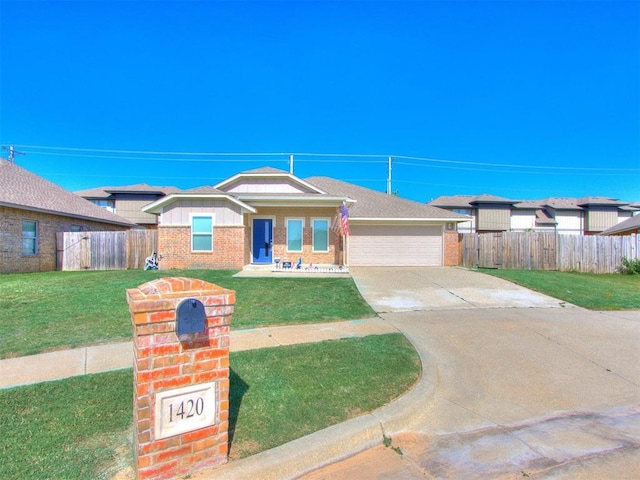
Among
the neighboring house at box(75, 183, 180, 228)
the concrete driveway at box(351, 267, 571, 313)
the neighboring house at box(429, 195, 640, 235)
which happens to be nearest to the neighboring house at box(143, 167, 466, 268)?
the concrete driveway at box(351, 267, 571, 313)

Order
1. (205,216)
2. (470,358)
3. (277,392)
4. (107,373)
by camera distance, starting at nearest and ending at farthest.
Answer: (277,392)
(107,373)
(470,358)
(205,216)

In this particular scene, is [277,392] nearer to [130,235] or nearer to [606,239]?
[130,235]

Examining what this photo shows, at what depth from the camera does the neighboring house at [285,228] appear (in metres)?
15.2

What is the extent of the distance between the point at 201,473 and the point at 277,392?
1247 millimetres

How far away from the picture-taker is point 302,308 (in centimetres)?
801

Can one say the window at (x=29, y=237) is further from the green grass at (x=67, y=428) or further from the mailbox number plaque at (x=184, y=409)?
the mailbox number plaque at (x=184, y=409)

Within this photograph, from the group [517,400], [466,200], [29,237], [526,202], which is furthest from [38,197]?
[526,202]

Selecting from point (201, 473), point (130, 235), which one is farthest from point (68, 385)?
point (130, 235)

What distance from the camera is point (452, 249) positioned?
60.0 feet

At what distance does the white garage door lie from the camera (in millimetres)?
17609

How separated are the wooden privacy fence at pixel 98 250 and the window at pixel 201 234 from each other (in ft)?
7.69

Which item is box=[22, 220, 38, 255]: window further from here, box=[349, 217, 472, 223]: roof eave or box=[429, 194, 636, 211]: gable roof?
box=[429, 194, 636, 211]: gable roof

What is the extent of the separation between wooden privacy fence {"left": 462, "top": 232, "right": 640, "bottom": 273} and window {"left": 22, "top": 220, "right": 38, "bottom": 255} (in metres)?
21.5

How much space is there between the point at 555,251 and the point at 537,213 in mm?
28771
